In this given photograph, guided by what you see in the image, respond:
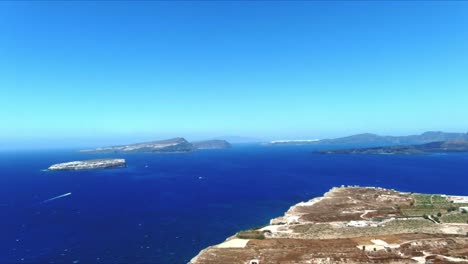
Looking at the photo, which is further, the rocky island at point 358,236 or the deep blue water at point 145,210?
the deep blue water at point 145,210

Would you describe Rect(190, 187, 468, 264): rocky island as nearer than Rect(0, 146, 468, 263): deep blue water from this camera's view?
Yes

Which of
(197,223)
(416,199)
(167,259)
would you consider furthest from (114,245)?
(416,199)

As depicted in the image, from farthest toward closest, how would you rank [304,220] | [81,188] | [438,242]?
[81,188] → [304,220] → [438,242]

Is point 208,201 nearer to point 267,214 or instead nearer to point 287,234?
point 267,214

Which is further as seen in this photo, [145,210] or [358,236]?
[145,210]

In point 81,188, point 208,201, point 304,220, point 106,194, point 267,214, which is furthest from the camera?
point 81,188

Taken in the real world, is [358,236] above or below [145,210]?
above

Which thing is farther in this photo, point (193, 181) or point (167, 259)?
point (193, 181)
